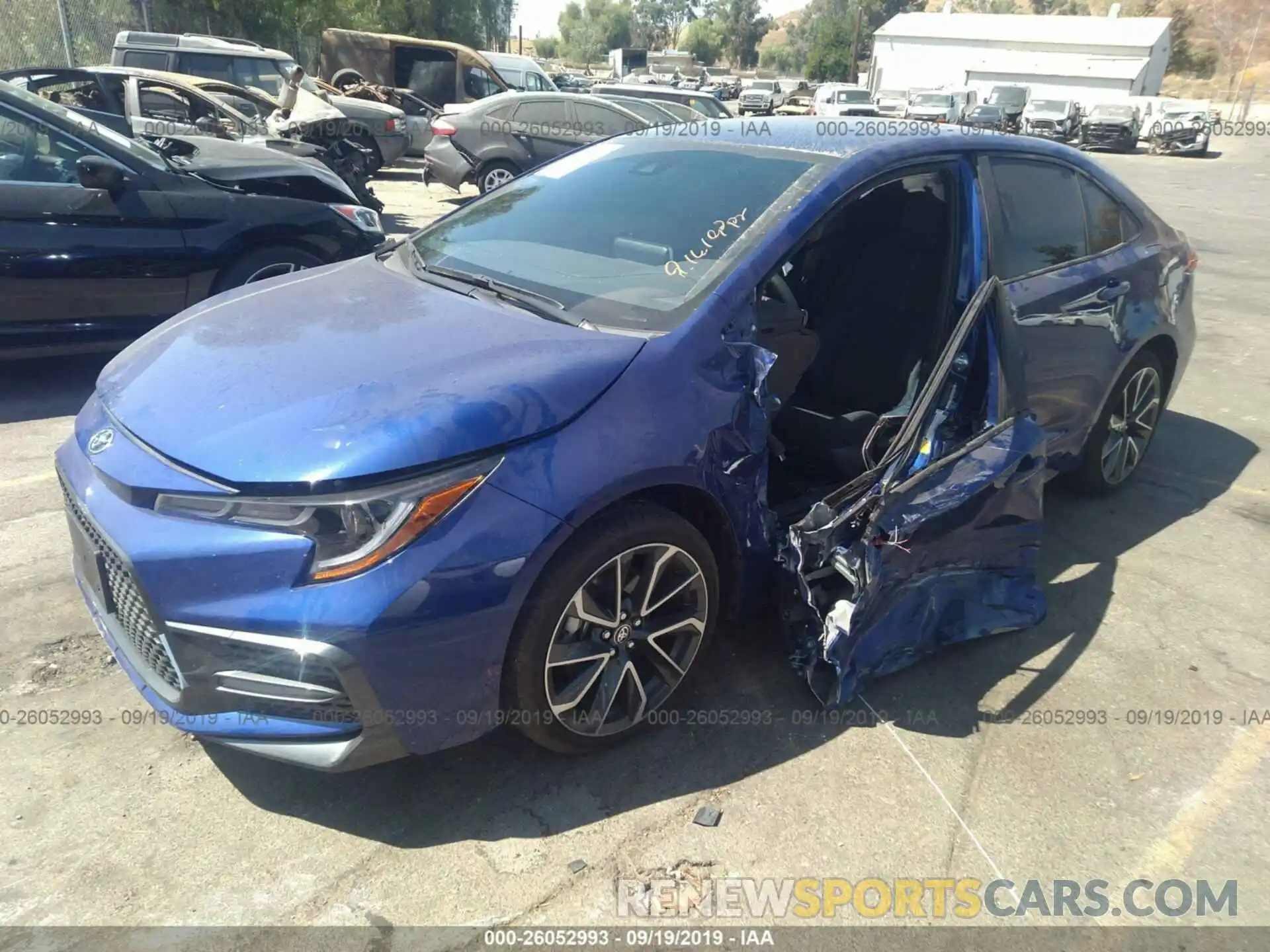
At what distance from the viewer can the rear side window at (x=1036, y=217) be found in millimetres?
3557

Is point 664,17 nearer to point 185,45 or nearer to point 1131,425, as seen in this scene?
point 185,45

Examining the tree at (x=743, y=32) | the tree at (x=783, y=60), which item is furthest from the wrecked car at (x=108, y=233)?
the tree at (x=743, y=32)

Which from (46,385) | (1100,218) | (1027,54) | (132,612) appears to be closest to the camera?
(132,612)

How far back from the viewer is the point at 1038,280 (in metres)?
3.64

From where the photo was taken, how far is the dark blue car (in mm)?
2158

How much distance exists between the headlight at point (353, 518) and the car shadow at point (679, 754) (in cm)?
79

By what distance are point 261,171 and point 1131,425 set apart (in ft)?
18.1

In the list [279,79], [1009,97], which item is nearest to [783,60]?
[1009,97]

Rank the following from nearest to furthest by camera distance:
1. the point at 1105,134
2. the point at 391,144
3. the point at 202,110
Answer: the point at 202,110 < the point at 391,144 < the point at 1105,134

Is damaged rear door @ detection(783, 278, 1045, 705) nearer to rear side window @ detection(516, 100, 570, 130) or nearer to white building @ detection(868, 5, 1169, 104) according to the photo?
rear side window @ detection(516, 100, 570, 130)

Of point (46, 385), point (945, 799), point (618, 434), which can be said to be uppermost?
point (618, 434)

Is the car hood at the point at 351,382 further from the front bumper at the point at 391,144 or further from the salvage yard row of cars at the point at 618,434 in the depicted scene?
the front bumper at the point at 391,144

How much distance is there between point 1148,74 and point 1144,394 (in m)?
57.3

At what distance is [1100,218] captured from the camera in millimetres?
4141
